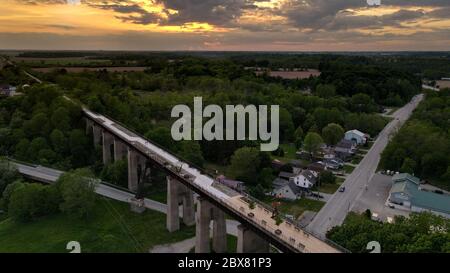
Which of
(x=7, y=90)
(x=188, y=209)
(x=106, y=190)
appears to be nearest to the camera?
(x=188, y=209)

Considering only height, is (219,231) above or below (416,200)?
above

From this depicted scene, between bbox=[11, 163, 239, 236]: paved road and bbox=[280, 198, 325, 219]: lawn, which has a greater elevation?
bbox=[11, 163, 239, 236]: paved road

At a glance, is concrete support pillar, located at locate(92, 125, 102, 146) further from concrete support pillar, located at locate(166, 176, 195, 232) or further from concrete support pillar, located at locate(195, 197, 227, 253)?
concrete support pillar, located at locate(195, 197, 227, 253)

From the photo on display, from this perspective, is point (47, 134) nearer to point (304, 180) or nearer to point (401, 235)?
point (304, 180)

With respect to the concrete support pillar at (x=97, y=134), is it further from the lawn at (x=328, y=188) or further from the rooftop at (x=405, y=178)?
the rooftop at (x=405, y=178)

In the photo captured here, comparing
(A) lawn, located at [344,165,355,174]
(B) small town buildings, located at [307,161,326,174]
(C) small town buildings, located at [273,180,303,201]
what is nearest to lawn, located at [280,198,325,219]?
(C) small town buildings, located at [273,180,303,201]

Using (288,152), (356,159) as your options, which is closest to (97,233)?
(288,152)
